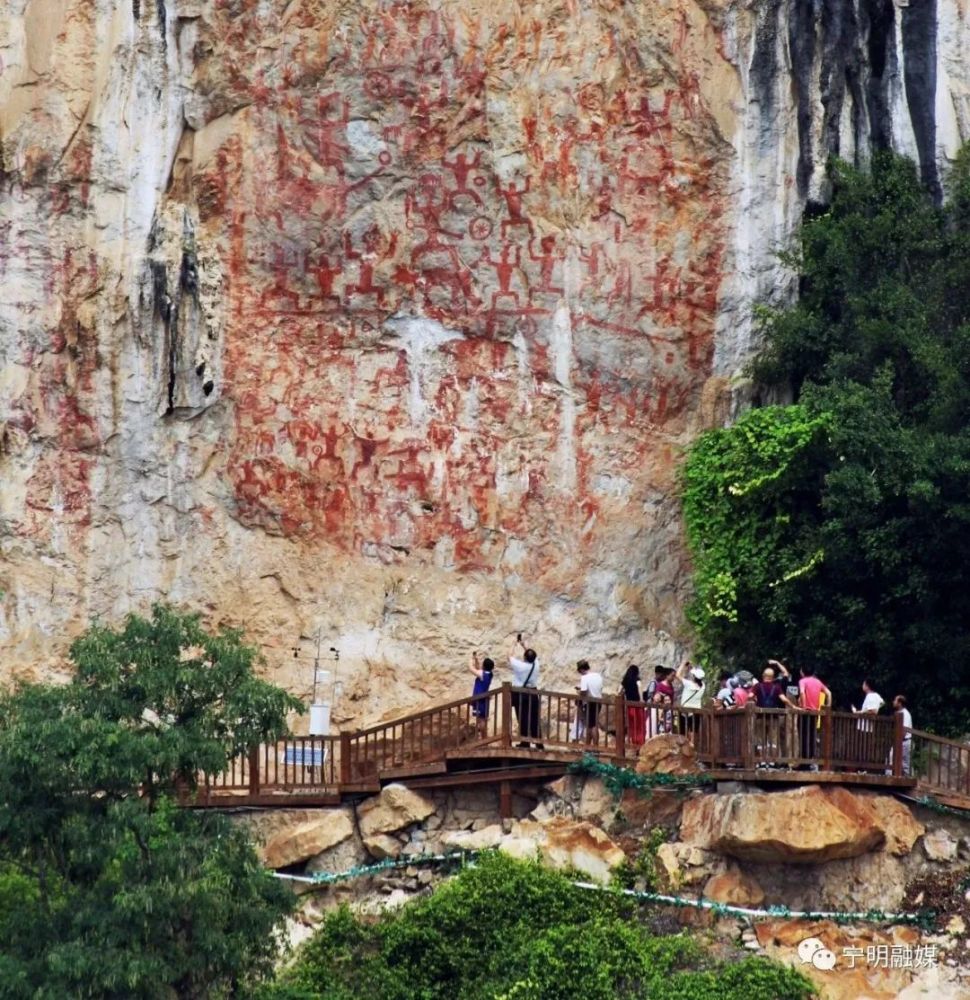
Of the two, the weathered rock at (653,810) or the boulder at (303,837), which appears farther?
the boulder at (303,837)

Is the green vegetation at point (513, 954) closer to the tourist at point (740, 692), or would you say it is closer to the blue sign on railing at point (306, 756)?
the blue sign on railing at point (306, 756)

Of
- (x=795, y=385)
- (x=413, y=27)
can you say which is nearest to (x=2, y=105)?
(x=413, y=27)

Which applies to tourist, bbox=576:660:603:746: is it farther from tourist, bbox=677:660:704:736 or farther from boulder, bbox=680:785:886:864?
boulder, bbox=680:785:886:864

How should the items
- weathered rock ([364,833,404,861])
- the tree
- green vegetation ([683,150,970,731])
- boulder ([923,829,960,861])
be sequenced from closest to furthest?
the tree
boulder ([923,829,960,861])
weathered rock ([364,833,404,861])
green vegetation ([683,150,970,731])

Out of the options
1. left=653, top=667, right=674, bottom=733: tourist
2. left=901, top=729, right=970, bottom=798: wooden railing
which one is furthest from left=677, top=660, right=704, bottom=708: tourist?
left=901, top=729, right=970, bottom=798: wooden railing

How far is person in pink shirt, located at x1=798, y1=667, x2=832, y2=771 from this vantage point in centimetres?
2539

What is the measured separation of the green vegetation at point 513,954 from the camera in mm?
23922

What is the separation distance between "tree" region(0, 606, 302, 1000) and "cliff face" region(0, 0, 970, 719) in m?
5.20

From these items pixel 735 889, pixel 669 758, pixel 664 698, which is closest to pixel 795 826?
pixel 735 889

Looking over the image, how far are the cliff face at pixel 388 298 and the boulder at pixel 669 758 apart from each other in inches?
135

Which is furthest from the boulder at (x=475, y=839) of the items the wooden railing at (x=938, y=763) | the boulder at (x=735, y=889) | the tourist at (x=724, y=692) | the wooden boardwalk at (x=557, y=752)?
the wooden railing at (x=938, y=763)

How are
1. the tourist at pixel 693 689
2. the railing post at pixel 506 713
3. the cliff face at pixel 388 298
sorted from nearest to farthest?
the railing post at pixel 506 713
the tourist at pixel 693 689
the cliff face at pixel 388 298

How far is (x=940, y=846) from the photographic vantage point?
1008 inches

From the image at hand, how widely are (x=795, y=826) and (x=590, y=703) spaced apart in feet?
7.62
